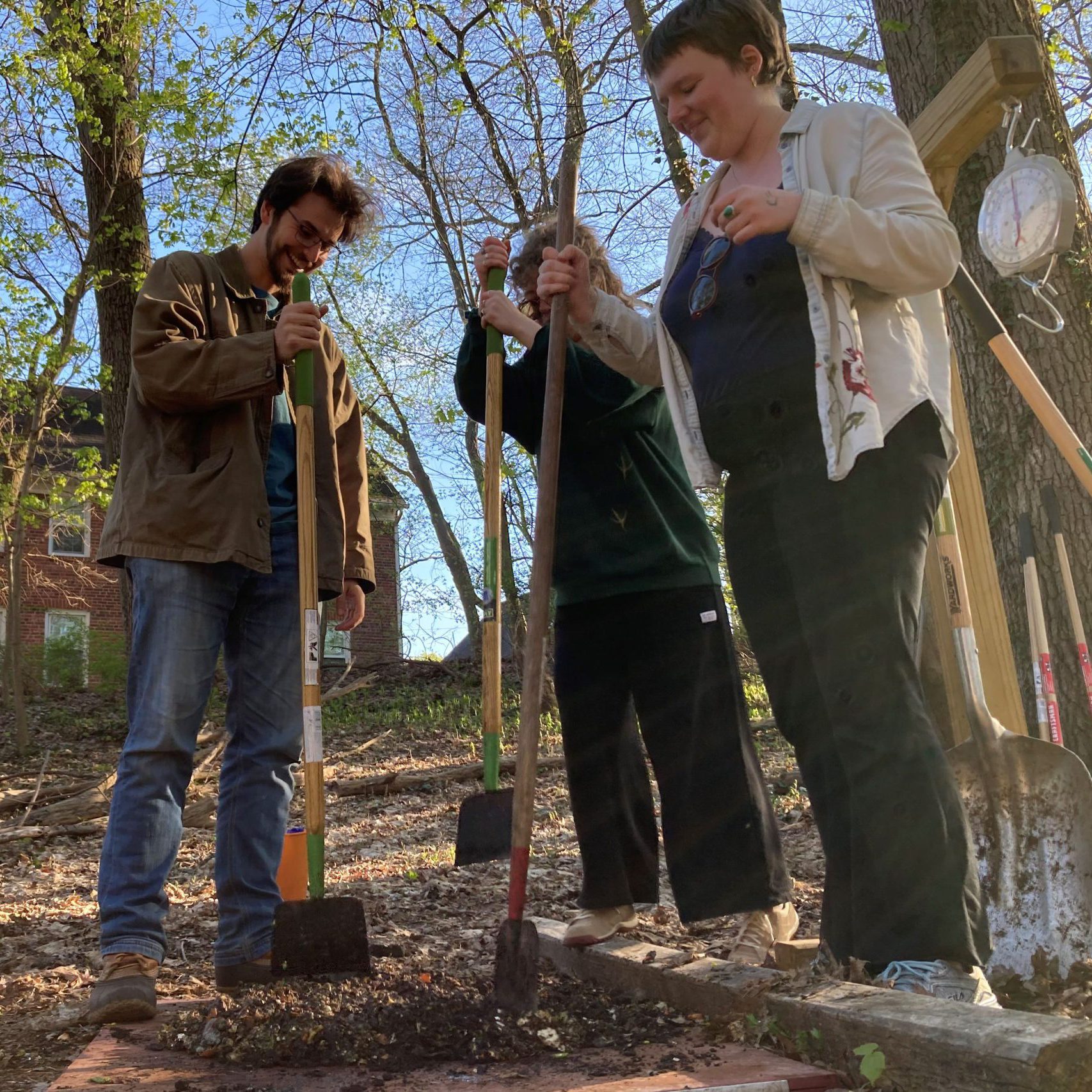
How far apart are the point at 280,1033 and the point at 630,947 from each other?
0.94 m

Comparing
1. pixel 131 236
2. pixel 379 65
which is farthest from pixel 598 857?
pixel 379 65

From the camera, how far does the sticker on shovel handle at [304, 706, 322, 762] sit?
277 centimetres

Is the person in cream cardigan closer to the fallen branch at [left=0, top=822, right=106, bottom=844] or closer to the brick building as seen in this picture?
the fallen branch at [left=0, top=822, right=106, bottom=844]

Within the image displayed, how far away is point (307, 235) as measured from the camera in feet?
10.2

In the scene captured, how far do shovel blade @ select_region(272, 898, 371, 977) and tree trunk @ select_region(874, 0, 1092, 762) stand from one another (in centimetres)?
259

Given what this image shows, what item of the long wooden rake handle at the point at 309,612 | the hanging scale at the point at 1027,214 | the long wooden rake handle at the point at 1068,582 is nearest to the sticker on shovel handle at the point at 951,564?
the hanging scale at the point at 1027,214

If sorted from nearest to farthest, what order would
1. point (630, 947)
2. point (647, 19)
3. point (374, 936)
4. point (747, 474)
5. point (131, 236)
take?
point (747, 474) < point (630, 947) < point (374, 936) < point (647, 19) < point (131, 236)

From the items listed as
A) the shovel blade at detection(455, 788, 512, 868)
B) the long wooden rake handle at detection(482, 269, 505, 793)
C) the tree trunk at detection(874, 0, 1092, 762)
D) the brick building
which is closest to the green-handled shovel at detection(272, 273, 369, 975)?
the shovel blade at detection(455, 788, 512, 868)

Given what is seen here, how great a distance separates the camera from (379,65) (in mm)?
12250

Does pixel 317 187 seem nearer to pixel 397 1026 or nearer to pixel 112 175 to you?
pixel 397 1026

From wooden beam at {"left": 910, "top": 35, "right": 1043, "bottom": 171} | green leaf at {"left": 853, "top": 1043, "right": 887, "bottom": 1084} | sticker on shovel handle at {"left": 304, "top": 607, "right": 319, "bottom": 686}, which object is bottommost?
green leaf at {"left": 853, "top": 1043, "right": 887, "bottom": 1084}

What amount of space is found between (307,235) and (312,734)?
4.62ft

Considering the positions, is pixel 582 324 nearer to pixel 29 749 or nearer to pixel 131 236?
pixel 131 236

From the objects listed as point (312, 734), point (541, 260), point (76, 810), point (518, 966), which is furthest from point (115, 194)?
point (518, 966)
